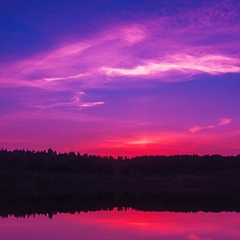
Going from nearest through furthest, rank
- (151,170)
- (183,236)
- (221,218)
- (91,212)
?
1. (183,236)
2. (221,218)
3. (91,212)
4. (151,170)

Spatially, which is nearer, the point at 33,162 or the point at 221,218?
the point at 221,218

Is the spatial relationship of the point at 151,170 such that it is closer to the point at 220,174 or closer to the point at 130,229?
the point at 220,174

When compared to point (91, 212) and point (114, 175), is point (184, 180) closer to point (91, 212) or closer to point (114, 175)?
point (114, 175)

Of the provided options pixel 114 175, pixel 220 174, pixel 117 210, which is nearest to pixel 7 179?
pixel 114 175

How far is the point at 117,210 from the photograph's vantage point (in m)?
31.3

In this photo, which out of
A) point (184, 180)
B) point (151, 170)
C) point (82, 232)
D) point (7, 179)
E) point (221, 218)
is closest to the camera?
point (82, 232)

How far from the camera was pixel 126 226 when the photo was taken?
22.9 metres

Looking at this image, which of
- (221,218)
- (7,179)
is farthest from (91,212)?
(7,179)

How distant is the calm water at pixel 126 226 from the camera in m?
19.9

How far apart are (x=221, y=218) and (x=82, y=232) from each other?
842 centimetres

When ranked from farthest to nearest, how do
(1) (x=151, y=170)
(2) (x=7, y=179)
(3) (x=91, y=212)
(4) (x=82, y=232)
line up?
(1) (x=151, y=170) < (2) (x=7, y=179) < (3) (x=91, y=212) < (4) (x=82, y=232)

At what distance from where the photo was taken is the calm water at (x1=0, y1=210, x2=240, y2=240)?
1992 cm

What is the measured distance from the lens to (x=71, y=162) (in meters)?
118

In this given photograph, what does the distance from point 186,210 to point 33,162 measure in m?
84.8
